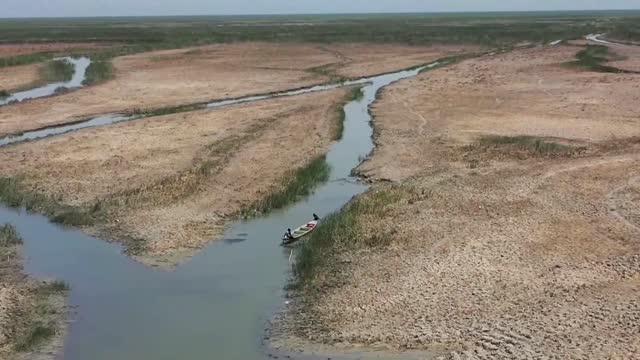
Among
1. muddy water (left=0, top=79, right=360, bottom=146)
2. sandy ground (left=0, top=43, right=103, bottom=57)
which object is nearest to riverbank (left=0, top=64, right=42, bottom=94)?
muddy water (left=0, top=79, right=360, bottom=146)

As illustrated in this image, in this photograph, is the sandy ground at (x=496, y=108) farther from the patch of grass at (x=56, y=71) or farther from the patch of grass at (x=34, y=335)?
the patch of grass at (x=56, y=71)

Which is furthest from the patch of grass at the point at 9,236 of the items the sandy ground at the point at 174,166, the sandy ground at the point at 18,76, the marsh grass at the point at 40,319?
the sandy ground at the point at 18,76

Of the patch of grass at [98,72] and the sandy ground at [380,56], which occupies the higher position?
the patch of grass at [98,72]

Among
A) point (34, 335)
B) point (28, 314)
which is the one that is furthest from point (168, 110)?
point (34, 335)

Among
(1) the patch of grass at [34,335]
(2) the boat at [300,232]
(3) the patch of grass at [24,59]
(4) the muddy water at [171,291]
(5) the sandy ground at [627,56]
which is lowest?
(4) the muddy water at [171,291]

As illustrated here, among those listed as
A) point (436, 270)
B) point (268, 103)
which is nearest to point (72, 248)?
point (436, 270)

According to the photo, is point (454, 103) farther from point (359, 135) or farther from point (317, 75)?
point (317, 75)

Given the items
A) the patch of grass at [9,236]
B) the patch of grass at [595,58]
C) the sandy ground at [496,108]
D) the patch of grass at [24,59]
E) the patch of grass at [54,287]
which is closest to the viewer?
the patch of grass at [54,287]

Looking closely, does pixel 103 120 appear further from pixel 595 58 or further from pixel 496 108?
pixel 595 58
